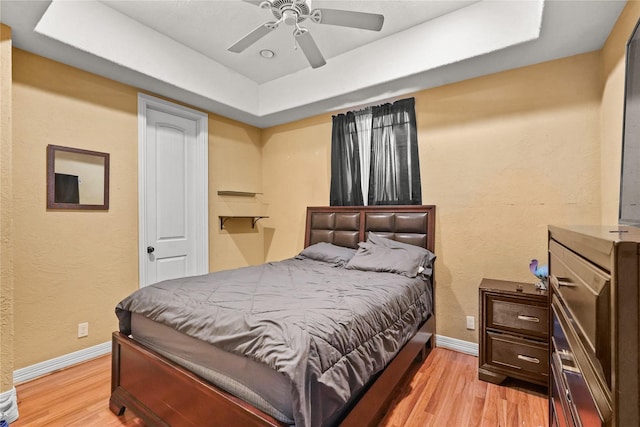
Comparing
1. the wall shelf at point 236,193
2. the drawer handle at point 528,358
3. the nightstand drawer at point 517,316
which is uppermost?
the wall shelf at point 236,193

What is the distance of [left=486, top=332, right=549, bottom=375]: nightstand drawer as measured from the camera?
2109 mm

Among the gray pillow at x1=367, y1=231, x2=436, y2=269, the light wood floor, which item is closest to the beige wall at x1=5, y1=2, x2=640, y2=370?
the gray pillow at x1=367, y1=231, x2=436, y2=269

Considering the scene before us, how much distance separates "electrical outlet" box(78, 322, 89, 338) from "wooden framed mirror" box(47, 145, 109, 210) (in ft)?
3.42

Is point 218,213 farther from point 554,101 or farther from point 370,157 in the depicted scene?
point 554,101

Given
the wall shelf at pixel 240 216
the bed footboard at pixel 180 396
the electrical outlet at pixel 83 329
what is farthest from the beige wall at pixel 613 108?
the electrical outlet at pixel 83 329

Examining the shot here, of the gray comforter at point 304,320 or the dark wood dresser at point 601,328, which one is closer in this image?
the dark wood dresser at point 601,328

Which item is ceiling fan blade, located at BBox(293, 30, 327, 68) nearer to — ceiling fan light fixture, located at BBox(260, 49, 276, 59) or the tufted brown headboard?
ceiling fan light fixture, located at BBox(260, 49, 276, 59)

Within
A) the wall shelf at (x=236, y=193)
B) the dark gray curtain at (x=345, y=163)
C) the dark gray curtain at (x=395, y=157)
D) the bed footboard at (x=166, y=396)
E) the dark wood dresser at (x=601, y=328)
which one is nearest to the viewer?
the dark wood dresser at (x=601, y=328)

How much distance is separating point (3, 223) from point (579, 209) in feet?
13.8

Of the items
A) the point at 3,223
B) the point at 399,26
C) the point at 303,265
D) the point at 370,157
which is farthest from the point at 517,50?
the point at 3,223

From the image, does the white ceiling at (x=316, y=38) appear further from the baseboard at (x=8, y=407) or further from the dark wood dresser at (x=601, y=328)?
the baseboard at (x=8, y=407)

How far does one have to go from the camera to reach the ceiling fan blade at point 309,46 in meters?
2.06

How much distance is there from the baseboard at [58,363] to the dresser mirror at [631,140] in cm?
398

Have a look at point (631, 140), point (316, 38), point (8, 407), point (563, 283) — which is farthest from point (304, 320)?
point (316, 38)
